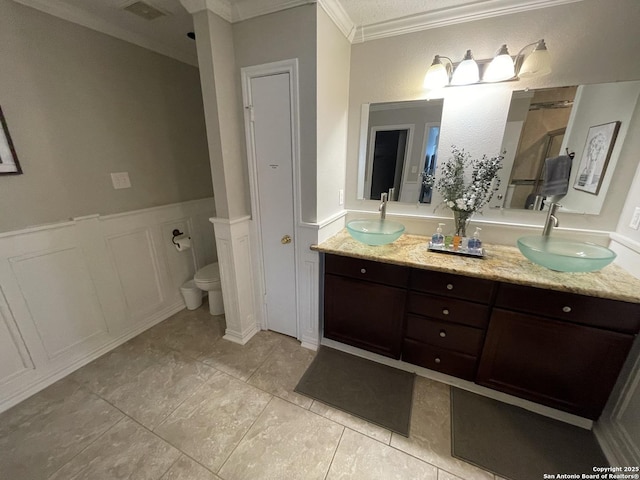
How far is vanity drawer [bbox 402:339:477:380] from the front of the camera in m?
1.49

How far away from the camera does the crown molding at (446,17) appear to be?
1.37m

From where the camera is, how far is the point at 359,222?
6.47ft

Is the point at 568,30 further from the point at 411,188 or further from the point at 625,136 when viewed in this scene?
the point at 411,188

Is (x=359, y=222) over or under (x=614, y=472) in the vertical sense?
over

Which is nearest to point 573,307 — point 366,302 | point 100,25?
point 366,302

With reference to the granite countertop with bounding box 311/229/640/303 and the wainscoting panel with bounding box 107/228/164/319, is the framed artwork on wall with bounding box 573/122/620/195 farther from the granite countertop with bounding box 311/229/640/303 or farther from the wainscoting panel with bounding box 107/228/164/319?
the wainscoting panel with bounding box 107/228/164/319

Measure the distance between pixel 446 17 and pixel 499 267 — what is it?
5.01 ft

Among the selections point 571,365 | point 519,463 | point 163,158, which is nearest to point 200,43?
point 163,158

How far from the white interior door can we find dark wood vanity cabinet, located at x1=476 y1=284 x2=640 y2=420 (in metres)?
1.31

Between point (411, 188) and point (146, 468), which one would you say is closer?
point (146, 468)

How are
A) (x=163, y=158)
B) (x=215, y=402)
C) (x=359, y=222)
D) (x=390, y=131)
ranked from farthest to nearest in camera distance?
(x=163, y=158) → (x=359, y=222) → (x=390, y=131) → (x=215, y=402)

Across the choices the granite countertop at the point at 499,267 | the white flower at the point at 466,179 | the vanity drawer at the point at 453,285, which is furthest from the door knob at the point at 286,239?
the white flower at the point at 466,179

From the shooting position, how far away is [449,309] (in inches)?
56.5

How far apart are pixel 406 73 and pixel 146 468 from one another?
106 inches
